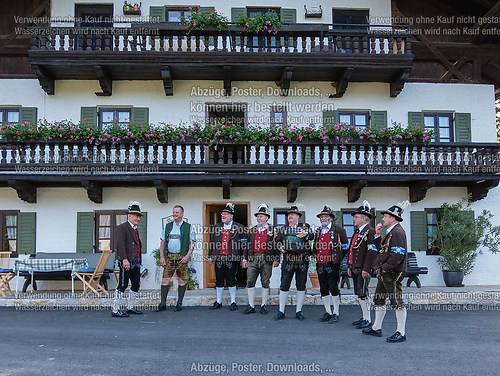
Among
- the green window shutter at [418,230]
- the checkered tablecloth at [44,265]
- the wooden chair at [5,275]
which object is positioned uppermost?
the green window shutter at [418,230]

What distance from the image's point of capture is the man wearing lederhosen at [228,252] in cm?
1112

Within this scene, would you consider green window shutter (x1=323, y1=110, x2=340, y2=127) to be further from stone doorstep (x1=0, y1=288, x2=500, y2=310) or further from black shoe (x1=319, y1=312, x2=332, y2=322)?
black shoe (x1=319, y1=312, x2=332, y2=322)

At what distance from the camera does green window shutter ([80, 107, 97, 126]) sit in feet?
49.5

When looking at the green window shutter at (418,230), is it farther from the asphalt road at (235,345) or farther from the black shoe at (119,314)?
the black shoe at (119,314)

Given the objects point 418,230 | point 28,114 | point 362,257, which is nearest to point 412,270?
point 418,230

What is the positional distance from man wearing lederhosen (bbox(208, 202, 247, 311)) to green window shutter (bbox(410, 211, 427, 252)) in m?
6.00

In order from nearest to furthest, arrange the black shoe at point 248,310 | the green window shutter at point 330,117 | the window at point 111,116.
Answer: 1. the black shoe at point 248,310
2. the window at point 111,116
3. the green window shutter at point 330,117

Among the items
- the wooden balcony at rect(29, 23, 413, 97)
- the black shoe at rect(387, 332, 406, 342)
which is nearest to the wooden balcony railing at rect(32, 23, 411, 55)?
the wooden balcony at rect(29, 23, 413, 97)

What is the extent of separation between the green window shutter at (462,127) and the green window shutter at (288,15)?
5.61 metres

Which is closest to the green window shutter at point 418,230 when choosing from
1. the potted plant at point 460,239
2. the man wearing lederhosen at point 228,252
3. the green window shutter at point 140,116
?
the potted plant at point 460,239

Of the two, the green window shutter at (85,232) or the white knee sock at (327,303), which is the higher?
the green window shutter at (85,232)

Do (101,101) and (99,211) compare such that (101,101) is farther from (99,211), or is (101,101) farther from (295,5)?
(295,5)

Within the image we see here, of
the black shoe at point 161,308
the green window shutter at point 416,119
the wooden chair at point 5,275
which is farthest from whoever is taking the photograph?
the green window shutter at point 416,119

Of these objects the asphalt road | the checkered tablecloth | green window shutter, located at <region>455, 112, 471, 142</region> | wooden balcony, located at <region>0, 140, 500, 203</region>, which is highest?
green window shutter, located at <region>455, 112, 471, 142</region>
